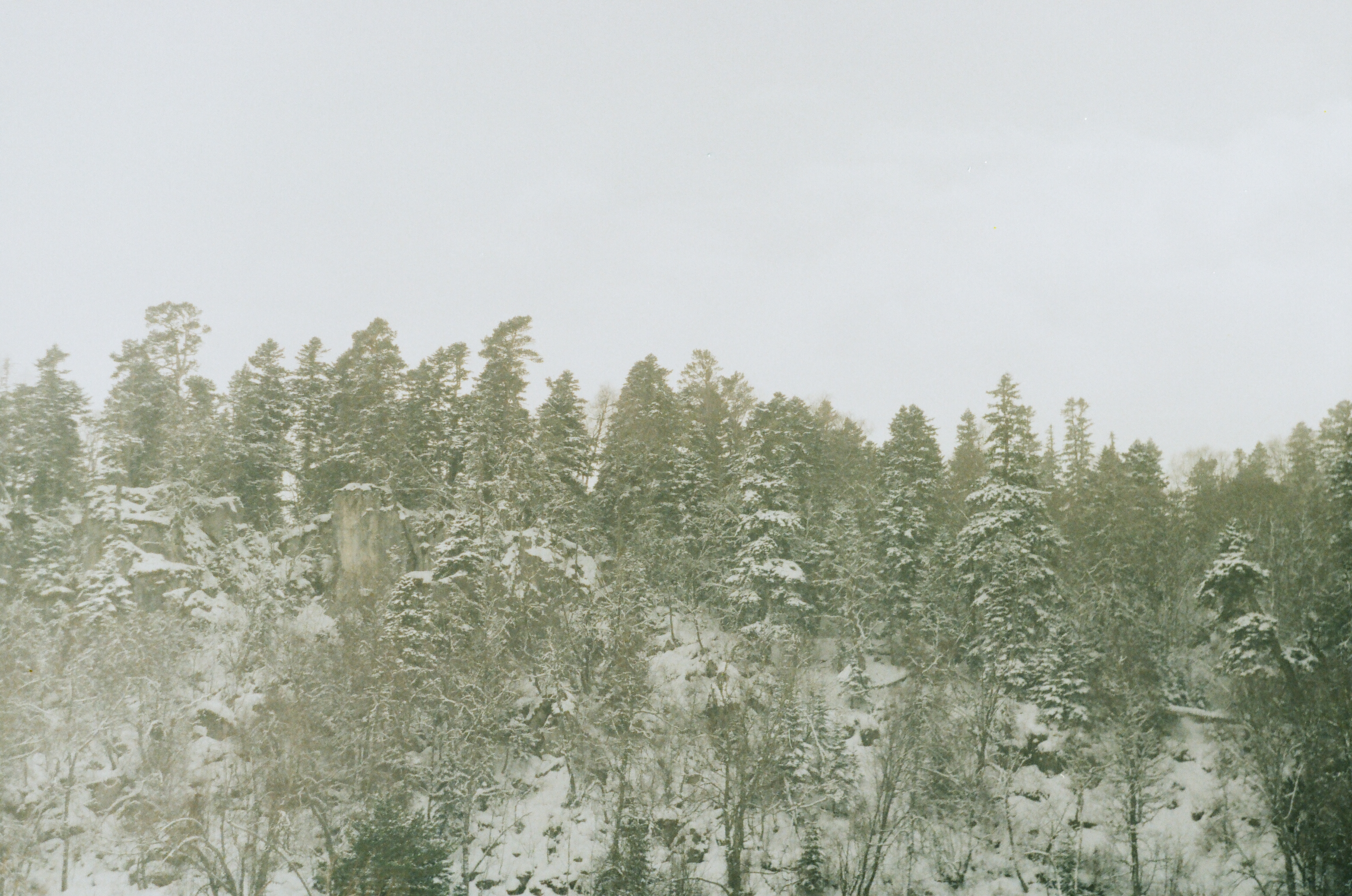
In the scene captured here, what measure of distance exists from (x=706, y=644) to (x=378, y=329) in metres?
27.8

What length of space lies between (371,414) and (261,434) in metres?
10.8

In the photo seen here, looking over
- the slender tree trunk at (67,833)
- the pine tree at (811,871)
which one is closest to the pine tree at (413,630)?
the slender tree trunk at (67,833)

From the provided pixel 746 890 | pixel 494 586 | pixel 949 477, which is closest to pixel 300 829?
pixel 494 586

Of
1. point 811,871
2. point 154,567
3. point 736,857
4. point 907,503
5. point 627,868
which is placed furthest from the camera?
point 907,503

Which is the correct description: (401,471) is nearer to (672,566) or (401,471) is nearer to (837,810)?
(672,566)

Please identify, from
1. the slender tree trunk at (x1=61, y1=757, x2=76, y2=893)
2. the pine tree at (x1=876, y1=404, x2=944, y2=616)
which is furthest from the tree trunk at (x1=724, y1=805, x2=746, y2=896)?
the slender tree trunk at (x1=61, y1=757, x2=76, y2=893)

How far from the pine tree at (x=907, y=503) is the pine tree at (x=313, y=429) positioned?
33.0 m

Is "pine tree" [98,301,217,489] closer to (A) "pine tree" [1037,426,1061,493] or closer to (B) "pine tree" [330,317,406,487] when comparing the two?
(B) "pine tree" [330,317,406,487]

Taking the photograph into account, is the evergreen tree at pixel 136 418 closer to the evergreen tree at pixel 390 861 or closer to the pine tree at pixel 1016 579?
the evergreen tree at pixel 390 861

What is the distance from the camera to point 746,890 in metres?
27.9

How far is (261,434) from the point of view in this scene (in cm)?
4741

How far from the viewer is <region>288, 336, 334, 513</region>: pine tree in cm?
4569

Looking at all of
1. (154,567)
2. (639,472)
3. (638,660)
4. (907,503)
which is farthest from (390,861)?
(907,503)

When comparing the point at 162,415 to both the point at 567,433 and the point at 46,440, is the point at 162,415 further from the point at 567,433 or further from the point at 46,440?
the point at 567,433
